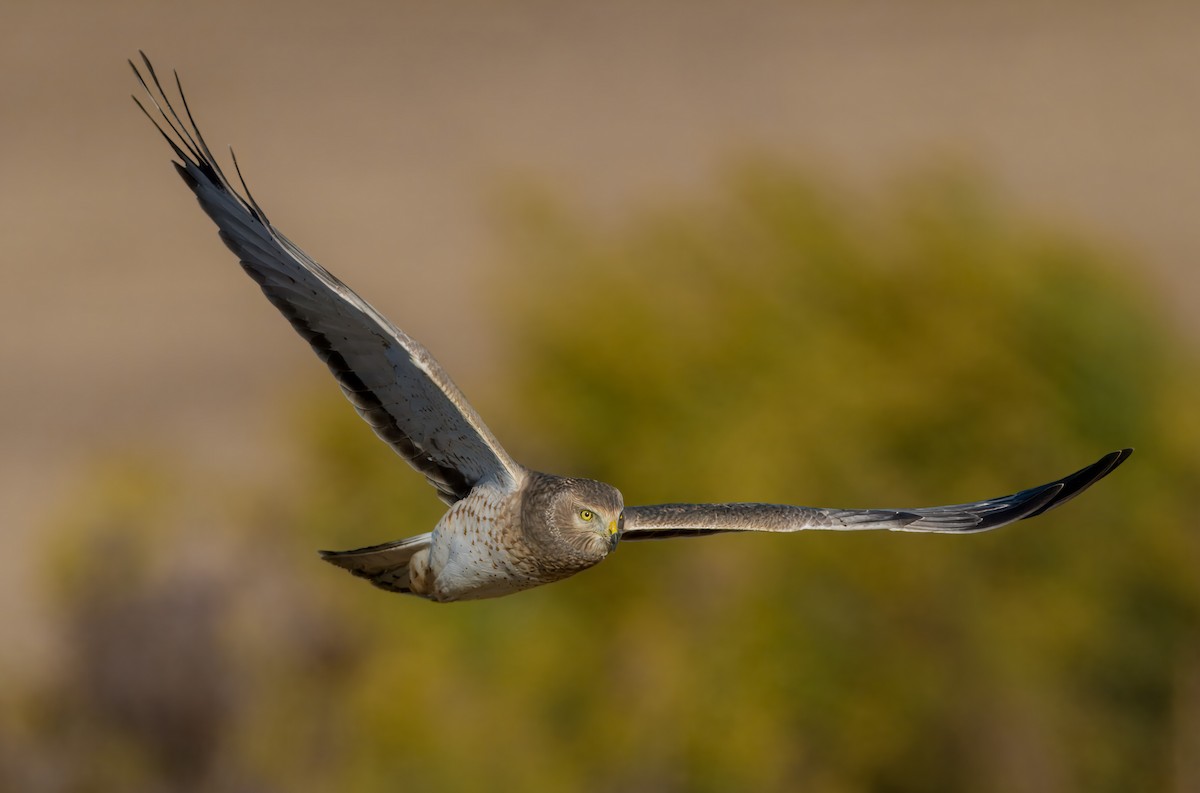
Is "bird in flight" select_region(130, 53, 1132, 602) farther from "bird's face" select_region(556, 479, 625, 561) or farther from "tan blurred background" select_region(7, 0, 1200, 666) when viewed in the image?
"tan blurred background" select_region(7, 0, 1200, 666)

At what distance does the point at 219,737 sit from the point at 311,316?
10.7 meters

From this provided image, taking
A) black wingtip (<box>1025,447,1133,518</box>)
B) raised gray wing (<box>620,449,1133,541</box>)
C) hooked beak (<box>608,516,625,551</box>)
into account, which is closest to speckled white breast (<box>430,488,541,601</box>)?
hooked beak (<box>608,516,625,551</box>)

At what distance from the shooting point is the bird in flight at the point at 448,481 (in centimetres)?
751

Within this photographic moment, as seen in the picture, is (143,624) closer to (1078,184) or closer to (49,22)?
(1078,184)

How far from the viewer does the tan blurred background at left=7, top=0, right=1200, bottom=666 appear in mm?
45000

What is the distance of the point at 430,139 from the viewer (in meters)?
63.1

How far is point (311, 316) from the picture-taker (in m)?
7.70

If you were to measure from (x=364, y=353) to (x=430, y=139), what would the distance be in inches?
2209

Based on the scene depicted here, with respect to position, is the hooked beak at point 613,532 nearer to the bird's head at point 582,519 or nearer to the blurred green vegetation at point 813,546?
the bird's head at point 582,519

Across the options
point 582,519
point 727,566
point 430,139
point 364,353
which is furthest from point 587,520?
point 430,139

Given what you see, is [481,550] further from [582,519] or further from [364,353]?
[364,353]

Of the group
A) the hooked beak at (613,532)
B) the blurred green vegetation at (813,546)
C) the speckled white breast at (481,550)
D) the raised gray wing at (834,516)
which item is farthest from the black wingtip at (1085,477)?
the blurred green vegetation at (813,546)

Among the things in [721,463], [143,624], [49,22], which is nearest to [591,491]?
[143,624]

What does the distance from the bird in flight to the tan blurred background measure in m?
23.1
